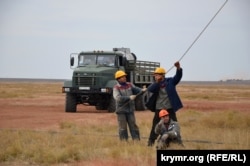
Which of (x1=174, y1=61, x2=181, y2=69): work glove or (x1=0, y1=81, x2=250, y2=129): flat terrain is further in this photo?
(x1=0, y1=81, x2=250, y2=129): flat terrain

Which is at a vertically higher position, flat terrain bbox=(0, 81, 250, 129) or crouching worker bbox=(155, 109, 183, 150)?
crouching worker bbox=(155, 109, 183, 150)

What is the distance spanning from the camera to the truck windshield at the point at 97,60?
22.5m

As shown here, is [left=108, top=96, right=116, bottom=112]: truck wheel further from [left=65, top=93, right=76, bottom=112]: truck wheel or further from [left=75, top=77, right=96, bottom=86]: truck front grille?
[left=65, top=93, right=76, bottom=112]: truck wheel

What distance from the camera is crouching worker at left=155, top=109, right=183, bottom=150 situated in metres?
9.45

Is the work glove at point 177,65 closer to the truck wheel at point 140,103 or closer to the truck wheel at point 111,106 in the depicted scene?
the truck wheel at point 111,106

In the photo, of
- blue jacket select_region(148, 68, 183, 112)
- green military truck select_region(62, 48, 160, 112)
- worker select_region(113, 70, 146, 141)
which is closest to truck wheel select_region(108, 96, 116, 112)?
green military truck select_region(62, 48, 160, 112)

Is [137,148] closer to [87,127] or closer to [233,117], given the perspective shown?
[87,127]

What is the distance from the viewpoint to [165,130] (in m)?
9.61

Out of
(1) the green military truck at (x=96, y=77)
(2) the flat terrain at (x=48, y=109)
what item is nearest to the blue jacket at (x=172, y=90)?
(2) the flat terrain at (x=48, y=109)

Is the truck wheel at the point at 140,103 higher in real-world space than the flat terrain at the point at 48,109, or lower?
higher

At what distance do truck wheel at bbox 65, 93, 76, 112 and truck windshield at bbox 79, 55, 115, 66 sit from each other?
1.55 metres

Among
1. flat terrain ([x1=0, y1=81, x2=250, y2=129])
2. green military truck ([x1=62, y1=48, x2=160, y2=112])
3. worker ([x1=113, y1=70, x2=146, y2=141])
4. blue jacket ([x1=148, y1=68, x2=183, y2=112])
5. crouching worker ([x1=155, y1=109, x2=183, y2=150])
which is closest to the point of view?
crouching worker ([x1=155, y1=109, x2=183, y2=150])

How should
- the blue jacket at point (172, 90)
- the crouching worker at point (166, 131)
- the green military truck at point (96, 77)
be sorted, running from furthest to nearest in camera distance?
1. the green military truck at point (96, 77)
2. the blue jacket at point (172, 90)
3. the crouching worker at point (166, 131)

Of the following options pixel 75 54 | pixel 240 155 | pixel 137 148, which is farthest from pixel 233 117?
pixel 240 155
